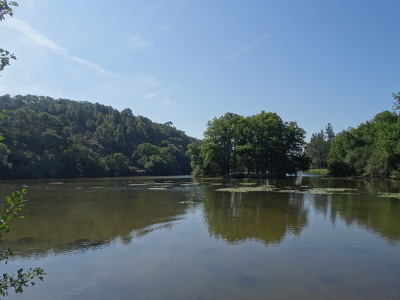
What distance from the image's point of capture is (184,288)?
683cm

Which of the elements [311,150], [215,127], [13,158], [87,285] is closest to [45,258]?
[87,285]

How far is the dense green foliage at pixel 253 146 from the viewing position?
68.0 meters

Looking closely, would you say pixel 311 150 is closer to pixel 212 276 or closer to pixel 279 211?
pixel 279 211

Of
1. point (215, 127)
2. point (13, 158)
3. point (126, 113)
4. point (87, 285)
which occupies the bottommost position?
point (87, 285)

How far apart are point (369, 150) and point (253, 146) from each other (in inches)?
946

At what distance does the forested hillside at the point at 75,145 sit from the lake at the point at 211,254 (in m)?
38.8

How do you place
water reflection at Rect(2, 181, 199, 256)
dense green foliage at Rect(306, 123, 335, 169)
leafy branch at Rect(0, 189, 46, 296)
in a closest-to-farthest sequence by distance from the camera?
leafy branch at Rect(0, 189, 46, 296) < water reflection at Rect(2, 181, 199, 256) < dense green foliage at Rect(306, 123, 335, 169)

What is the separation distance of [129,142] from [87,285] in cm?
14131

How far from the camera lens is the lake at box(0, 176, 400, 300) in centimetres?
676

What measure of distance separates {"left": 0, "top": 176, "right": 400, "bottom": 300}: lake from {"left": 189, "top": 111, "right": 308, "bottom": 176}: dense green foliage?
168 ft

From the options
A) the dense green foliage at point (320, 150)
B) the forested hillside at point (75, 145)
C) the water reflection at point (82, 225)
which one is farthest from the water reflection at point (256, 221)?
the dense green foliage at point (320, 150)

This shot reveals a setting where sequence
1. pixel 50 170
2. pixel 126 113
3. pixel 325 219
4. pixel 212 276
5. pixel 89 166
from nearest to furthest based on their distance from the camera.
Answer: pixel 212 276
pixel 325 219
pixel 50 170
pixel 89 166
pixel 126 113

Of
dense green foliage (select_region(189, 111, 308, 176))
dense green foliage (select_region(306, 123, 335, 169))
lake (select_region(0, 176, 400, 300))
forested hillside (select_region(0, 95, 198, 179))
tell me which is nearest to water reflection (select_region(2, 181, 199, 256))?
lake (select_region(0, 176, 400, 300))

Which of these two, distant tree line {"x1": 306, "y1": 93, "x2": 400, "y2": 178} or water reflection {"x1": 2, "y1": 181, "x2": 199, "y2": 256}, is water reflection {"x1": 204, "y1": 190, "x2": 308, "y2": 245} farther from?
distant tree line {"x1": 306, "y1": 93, "x2": 400, "y2": 178}
